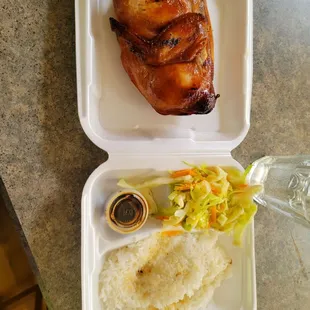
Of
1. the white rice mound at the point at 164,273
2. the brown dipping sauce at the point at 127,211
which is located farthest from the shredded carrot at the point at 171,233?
the brown dipping sauce at the point at 127,211

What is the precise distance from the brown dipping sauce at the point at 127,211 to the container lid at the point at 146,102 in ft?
0.49

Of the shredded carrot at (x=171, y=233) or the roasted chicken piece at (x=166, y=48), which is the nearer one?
the roasted chicken piece at (x=166, y=48)

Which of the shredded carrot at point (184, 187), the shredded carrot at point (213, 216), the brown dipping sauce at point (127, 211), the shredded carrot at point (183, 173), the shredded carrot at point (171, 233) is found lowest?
the shredded carrot at point (171, 233)

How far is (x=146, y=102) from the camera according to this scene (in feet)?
4.36

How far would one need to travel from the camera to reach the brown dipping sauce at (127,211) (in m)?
1.26

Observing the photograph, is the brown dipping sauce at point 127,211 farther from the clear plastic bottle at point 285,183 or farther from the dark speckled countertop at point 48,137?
the clear plastic bottle at point 285,183

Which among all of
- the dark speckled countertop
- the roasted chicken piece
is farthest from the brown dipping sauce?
the roasted chicken piece

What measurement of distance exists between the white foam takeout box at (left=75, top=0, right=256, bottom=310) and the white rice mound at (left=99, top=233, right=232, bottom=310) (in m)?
0.04

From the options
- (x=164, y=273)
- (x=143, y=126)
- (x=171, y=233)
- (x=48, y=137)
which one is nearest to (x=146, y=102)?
(x=143, y=126)

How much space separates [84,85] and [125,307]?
701 mm

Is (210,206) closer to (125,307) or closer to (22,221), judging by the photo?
(125,307)

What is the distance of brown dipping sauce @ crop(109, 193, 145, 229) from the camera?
1.26 meters

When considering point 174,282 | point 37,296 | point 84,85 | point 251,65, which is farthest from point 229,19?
point 37,296

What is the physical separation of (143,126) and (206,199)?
0.31m
